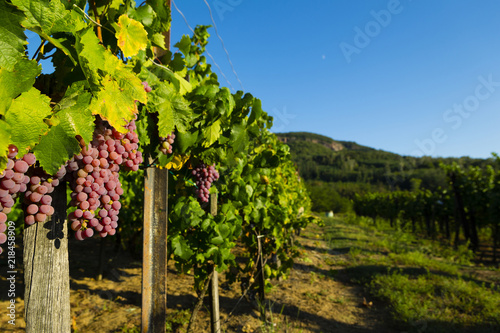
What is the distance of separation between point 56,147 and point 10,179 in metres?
0.14

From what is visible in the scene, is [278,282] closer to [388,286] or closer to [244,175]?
[388,286]

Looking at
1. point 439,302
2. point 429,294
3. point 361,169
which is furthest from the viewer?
point 361,169

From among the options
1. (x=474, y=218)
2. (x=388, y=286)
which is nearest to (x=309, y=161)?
(x=474, y=218)

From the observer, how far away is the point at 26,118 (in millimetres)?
738

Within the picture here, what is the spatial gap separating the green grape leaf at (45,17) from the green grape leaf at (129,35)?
0.83ft

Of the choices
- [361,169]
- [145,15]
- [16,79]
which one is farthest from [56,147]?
[361,169]

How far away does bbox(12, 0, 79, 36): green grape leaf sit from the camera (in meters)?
0.76

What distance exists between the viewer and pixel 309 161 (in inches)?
4158

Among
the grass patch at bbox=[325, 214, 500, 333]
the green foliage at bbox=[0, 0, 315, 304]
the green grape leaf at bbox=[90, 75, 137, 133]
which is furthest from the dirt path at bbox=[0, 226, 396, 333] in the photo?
the green grape leaf at bbox=[90, 75, 137, 133]

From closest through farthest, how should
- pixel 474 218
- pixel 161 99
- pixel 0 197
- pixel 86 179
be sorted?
pixel 0 197
pixel 86 179
pixel 161 99
pixel 474 218

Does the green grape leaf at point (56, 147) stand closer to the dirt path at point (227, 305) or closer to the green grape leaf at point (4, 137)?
the green grape leaf at point (4, 137)

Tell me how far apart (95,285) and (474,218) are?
14.8m

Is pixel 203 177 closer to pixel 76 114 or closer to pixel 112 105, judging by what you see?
pixel 112 105

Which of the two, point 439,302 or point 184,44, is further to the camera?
point 439,302
